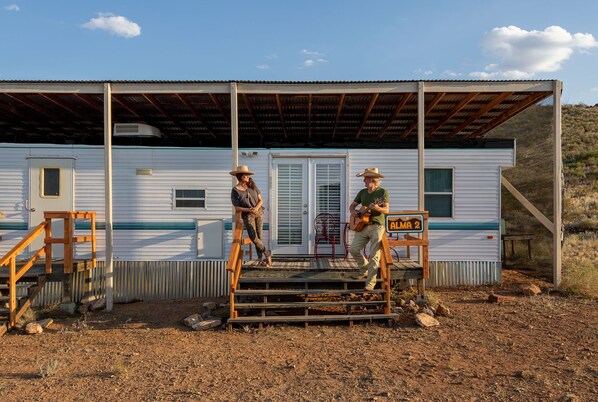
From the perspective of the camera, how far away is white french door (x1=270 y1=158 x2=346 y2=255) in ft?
27.5

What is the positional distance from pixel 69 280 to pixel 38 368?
277 cm

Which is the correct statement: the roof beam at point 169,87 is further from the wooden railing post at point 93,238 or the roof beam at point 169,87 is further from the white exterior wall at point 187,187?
the wooden railing post at point 93,238

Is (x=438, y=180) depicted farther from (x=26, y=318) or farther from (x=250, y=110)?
(x=26, y=318)

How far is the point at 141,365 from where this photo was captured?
4.82 m

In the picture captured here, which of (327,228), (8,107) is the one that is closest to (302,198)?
(327,228)

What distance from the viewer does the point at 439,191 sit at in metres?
8.50

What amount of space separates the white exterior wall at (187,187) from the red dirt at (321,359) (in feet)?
5.74

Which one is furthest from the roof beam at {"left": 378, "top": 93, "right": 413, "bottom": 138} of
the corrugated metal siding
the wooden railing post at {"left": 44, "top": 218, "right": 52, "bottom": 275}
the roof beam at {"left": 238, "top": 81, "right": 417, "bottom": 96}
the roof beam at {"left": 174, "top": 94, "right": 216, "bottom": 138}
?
the wooden railing post at {"left": 44, "top": 218, "right": 52, "bottom": 275}

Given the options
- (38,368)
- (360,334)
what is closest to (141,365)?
(38,368)

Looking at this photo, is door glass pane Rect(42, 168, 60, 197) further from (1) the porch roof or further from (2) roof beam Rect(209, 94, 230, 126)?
(2) roof beam Rect(209, 94, 230, 126)

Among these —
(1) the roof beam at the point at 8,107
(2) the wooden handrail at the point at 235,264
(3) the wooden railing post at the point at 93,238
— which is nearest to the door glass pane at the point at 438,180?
(2) the wooden handrail at the point at 235,264

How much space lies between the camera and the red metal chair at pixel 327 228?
840 centimetres

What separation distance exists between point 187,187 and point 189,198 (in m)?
0.22

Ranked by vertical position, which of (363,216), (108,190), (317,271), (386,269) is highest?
(108,190)
